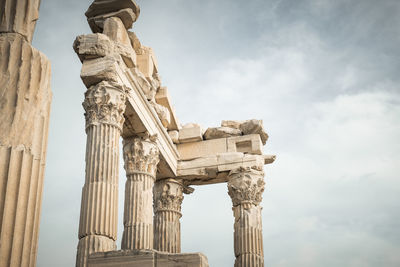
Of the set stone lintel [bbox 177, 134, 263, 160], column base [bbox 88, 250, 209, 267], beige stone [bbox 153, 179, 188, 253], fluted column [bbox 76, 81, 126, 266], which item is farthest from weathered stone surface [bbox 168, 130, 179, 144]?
column base [bbox 88, 250, 209, 267]

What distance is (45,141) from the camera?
529cm

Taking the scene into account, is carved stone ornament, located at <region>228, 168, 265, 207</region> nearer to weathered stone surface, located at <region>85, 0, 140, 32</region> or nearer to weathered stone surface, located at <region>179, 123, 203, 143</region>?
weathered stone surface, located at <region>179, 123, 203, 143</region>

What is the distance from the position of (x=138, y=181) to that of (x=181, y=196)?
4.39 metres

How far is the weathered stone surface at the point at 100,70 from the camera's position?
14.6 meters

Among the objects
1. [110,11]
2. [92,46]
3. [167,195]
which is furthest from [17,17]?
[167,195]

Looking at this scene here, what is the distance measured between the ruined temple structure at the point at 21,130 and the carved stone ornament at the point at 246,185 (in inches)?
604

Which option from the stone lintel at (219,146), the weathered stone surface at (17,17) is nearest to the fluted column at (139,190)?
the stone lintel at (219,146)

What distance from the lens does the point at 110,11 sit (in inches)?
658

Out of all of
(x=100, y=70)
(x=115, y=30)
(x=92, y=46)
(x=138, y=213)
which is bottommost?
(x=138, y=213)

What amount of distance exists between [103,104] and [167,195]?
7276 mm

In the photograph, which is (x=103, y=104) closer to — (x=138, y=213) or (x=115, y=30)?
(x=115, y=30)

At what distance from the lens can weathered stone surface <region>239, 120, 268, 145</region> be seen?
2123 cm

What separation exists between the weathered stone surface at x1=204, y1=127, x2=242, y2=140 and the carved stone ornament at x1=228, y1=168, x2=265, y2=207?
5.55ft

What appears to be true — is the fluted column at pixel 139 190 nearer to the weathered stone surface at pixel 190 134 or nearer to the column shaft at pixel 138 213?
the column shaft at pixel 138 213
